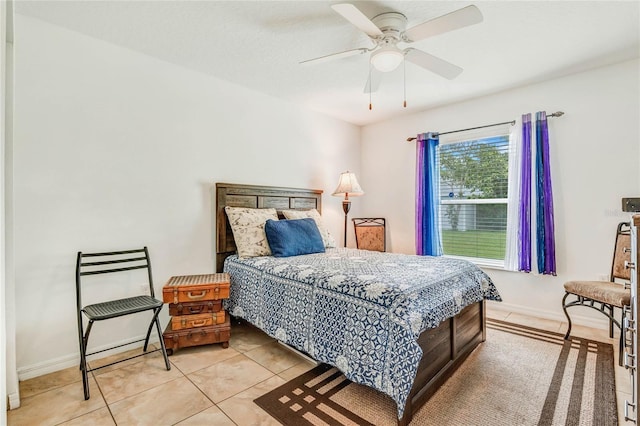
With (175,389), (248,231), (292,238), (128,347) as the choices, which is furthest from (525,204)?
(128,347)

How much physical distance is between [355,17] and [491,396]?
2341mm

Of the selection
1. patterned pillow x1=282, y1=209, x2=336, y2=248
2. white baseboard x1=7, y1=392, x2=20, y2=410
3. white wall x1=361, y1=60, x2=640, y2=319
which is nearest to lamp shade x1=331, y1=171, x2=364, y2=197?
patterned pillow x1=282, y1=209, x2=336, y2=248

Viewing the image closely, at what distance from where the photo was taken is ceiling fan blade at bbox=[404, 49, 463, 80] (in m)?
2.14

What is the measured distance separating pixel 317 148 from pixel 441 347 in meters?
2.89

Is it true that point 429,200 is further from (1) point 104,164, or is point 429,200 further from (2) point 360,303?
(1) point 104,164

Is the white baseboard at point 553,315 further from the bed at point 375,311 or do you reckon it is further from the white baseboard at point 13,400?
the white baseboard at point 13,400

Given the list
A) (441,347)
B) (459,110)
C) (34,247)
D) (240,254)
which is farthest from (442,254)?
(34,247)

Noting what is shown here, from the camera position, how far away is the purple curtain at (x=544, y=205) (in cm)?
303

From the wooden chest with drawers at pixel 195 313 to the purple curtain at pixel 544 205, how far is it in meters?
3.04

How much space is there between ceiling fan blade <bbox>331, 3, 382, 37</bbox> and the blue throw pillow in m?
1.73

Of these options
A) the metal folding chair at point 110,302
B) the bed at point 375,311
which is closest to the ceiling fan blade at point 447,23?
the bed at point 375,311

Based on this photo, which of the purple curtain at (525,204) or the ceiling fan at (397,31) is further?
the purple curtain at (525,204)

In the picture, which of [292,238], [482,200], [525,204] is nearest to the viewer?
[292,238]

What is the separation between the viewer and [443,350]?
1.98m
